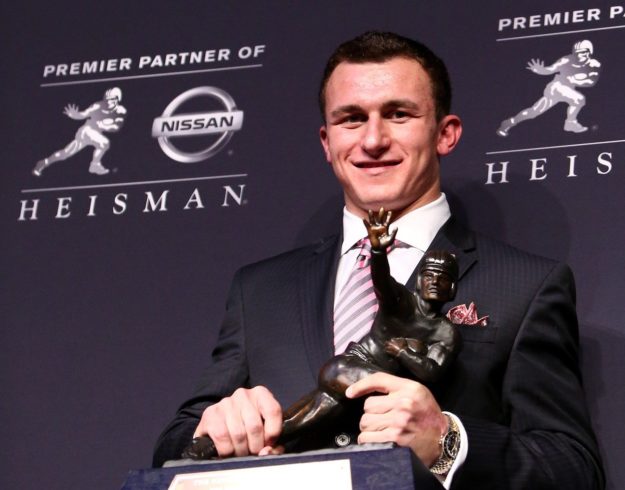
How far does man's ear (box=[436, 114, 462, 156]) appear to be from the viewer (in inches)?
103

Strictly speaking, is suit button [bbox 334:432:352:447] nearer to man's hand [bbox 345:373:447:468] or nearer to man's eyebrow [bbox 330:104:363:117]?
man's hand [bbox 345:373:447:468]

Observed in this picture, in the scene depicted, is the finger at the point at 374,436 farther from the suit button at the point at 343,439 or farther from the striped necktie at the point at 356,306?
the striped necktie at the point at 356,306

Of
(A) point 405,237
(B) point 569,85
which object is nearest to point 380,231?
(A) point 405,237

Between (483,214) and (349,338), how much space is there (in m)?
0.63

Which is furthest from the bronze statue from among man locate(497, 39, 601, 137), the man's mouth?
man locate(497, 39, 601, 137)

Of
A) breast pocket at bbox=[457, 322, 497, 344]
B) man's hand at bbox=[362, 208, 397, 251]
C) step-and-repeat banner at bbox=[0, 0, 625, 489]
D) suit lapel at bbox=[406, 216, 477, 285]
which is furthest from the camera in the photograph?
step-and-repeat banner at bbox=[0, 0, 625, 489]

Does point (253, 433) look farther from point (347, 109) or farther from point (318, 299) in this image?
point (347, 109)

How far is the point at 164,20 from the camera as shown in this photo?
3314 millimetres

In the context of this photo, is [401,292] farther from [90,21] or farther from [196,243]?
[90,21]

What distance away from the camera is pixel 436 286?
2.01m

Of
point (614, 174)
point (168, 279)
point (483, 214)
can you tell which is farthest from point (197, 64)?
point (614, 174)

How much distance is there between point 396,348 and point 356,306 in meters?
0.42

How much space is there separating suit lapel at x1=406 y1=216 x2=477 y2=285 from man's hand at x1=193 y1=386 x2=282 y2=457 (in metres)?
0.51

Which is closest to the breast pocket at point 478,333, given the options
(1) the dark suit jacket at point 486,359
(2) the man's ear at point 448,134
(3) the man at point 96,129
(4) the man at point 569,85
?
(1) the dark suit jacket at point 486,359
